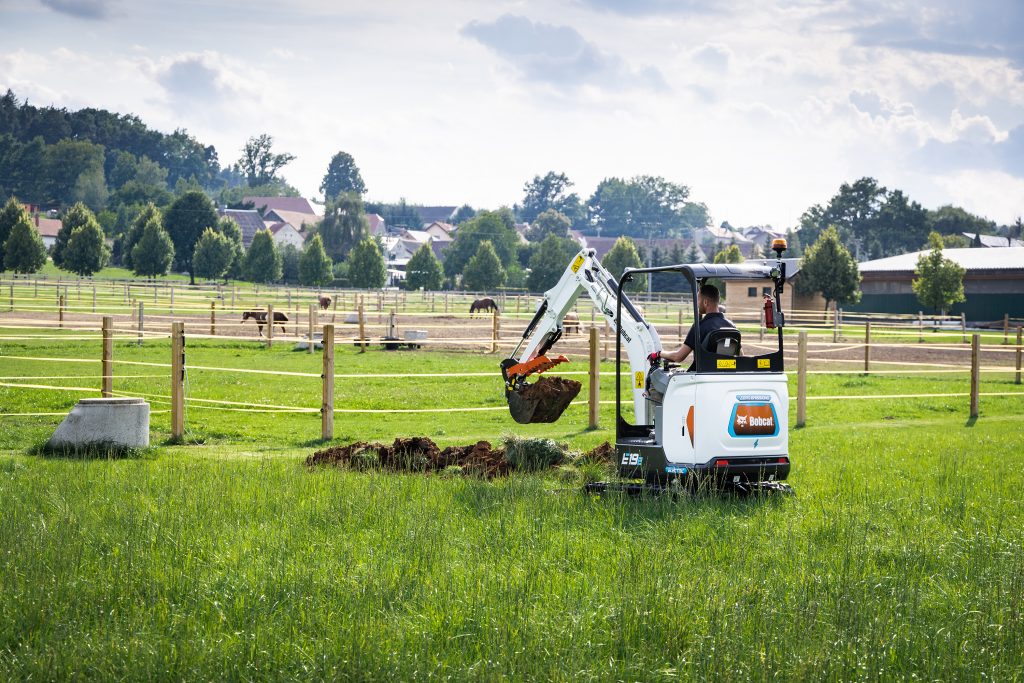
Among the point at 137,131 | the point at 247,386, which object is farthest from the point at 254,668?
the point at 137,131

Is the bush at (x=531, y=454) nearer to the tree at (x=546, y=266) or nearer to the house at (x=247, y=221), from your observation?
the tree at (x=546, y=266)

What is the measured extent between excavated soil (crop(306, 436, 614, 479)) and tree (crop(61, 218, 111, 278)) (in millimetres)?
73193


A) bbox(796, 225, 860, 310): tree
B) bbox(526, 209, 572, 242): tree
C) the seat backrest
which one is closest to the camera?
the seat backrest

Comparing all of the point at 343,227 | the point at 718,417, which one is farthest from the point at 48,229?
the point at 718,417

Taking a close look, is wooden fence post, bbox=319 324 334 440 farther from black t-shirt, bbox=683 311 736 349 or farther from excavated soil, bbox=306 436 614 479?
black t-shirt, bbox=683 311 736 349

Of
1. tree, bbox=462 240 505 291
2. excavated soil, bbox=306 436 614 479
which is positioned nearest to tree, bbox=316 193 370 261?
tree, bbox=462 240 505 291

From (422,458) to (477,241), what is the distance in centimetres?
10232

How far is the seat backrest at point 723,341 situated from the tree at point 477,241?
94.4m

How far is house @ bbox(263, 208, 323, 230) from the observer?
156 m

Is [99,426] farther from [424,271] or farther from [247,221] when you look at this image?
[247,221]

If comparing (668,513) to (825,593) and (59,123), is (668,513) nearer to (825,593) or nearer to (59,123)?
(825,593)

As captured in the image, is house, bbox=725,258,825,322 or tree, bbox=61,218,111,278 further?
tree, bbox=61,218,111,278

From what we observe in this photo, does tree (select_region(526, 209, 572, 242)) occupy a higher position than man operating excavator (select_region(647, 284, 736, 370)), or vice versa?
tree (select_region(526, 209, 572, 242))

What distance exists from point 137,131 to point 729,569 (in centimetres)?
20180
